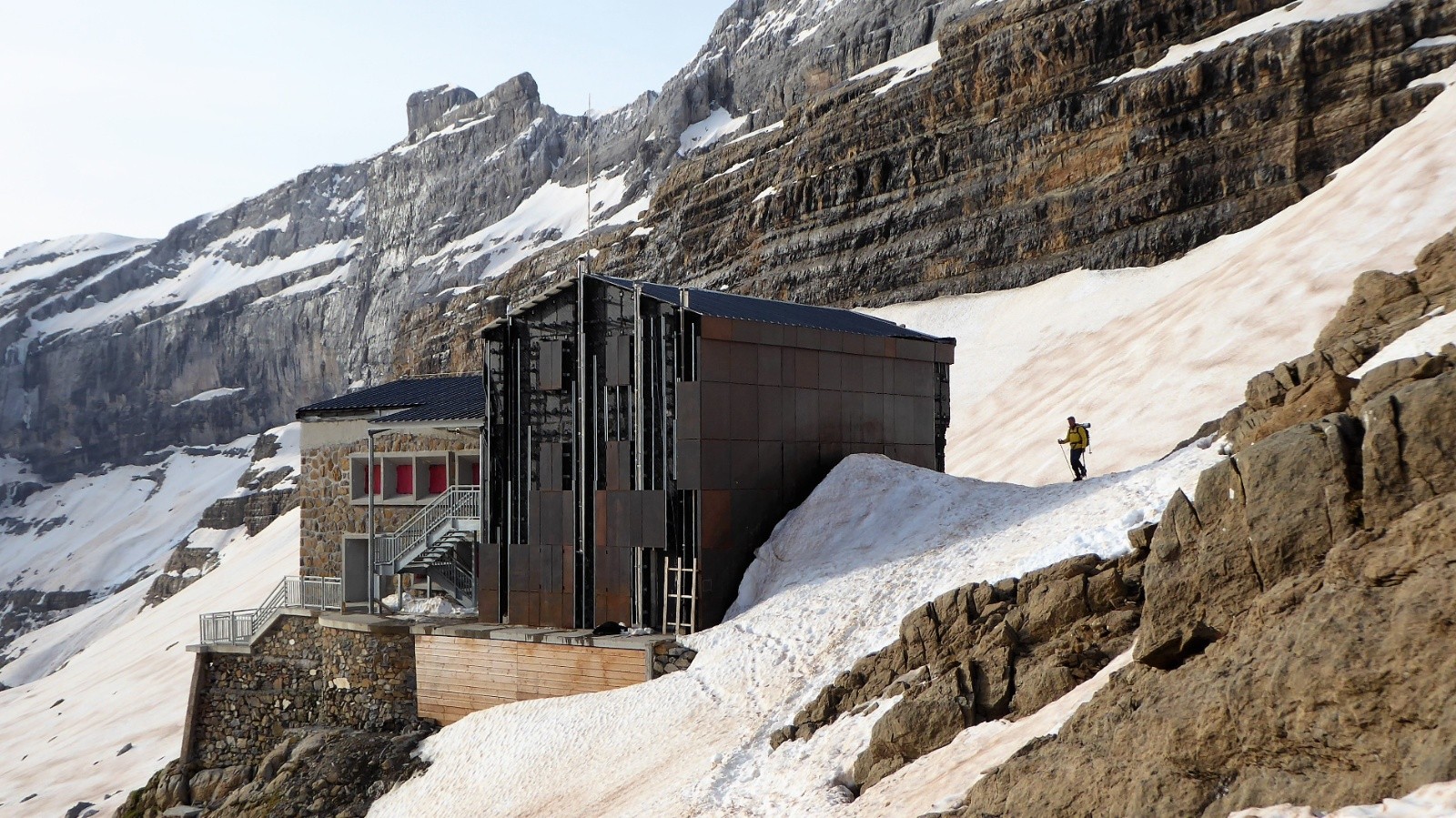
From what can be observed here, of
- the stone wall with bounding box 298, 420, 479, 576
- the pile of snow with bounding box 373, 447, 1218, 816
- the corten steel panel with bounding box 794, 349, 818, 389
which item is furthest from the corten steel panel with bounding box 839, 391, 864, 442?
the stone wall with bounding box 298, 420, 479, 576

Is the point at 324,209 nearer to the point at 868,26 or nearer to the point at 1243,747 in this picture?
the point at 868,26

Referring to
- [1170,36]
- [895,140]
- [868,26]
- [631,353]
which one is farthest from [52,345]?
[631,353]

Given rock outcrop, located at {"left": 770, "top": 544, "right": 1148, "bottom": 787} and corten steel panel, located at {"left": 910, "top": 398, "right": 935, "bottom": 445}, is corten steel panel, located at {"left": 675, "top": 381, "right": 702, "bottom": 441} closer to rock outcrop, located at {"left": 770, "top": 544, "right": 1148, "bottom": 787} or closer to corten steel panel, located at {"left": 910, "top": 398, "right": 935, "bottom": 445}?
corten steel panel, located at {"left": 910, "top": 398, "right": 935, "bottom": 445}

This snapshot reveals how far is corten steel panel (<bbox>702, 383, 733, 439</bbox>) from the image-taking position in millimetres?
22344

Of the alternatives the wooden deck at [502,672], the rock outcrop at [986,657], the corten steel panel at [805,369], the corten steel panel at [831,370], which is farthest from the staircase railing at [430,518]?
the rock outcrop at [986,657]

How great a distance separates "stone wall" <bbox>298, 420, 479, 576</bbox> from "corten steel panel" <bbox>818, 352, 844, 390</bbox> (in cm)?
1113

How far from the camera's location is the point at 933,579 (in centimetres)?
1858

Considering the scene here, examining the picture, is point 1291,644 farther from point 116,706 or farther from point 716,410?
point 116,706

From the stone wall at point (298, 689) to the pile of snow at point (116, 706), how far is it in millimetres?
4165

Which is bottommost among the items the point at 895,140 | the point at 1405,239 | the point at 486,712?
the point at 486,712

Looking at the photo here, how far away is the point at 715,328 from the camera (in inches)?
890

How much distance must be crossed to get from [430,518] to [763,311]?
9.73 metres

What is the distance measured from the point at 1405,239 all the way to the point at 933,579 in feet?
79.5

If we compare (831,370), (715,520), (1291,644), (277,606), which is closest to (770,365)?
(831,370)
